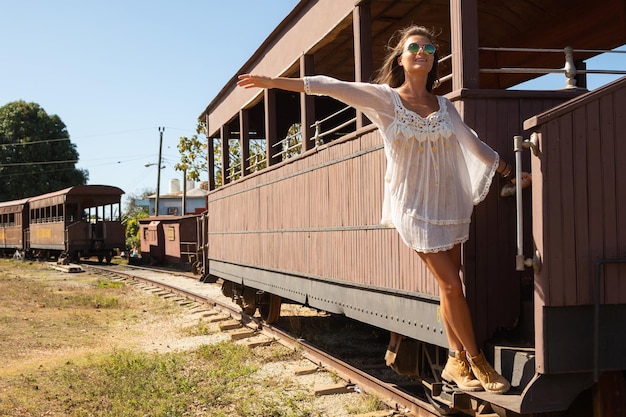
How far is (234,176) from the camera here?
11.9 m

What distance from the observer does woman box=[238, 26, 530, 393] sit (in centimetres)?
400

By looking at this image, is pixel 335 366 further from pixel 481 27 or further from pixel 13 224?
pixel 13 224

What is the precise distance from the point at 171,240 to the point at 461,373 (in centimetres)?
2521

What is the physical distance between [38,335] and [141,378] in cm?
418

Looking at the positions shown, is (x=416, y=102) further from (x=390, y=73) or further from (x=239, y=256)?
(x=239, y=256)

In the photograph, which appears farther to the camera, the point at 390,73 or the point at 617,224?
the point at 390,73

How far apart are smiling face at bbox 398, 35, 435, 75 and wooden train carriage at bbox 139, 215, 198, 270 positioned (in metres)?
20.3

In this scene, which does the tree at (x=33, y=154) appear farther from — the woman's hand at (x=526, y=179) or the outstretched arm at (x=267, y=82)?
the woman's hand at (x=526, y=179)

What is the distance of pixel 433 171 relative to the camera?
412 cm

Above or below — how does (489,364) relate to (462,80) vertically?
below

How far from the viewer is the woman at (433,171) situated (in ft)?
13.1

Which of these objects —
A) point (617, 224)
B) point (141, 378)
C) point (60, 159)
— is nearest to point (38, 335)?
point (141, 378)

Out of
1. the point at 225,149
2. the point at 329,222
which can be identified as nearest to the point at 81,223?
the point at 225,149

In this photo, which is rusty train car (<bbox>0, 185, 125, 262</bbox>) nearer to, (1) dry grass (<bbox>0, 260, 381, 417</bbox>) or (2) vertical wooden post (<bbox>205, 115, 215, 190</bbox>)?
(1) dry grass (<bbox>0, 260, 381, 417</bbox>)
